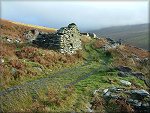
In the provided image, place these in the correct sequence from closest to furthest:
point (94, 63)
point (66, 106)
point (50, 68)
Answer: point (66, 106) → point (50, 68) → point (94, 63)

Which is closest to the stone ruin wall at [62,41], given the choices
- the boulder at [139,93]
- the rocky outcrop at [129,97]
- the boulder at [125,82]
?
the boulder at [125,82]

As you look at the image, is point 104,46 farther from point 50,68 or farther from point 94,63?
point 50,68

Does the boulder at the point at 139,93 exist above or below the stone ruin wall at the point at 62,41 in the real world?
below

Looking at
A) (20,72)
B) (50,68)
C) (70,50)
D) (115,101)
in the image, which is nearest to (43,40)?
(70,50)

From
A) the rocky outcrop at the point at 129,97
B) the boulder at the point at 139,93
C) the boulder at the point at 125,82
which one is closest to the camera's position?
the rocky outcrop at the point at 129,97

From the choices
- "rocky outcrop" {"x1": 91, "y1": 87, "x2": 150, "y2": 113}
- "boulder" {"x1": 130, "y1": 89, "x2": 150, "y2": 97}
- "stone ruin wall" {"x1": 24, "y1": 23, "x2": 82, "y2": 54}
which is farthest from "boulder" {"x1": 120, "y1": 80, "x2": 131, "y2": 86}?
"stone ruin wall" {"x1": 24, "y1": 23, "x2": 82, "y2": 54}

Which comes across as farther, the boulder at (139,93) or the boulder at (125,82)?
the boulder at (125,82)

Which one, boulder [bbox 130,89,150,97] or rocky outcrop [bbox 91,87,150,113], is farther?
boulder [bbox 130,89,150,97]

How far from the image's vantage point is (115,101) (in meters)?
31.6

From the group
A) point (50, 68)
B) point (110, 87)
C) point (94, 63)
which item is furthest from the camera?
point (94, 63)

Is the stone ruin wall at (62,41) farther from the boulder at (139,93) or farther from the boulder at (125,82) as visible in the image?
the boulder at (139,93)

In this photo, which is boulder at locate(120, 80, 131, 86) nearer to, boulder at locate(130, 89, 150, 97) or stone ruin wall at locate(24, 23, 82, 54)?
boulder at locate(130, 89, 150, 97)

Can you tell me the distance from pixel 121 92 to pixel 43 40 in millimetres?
23179

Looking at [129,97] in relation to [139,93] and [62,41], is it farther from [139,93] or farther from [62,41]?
[62,41]
